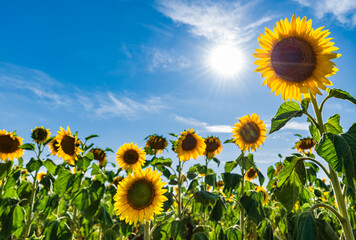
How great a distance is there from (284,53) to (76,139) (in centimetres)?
365

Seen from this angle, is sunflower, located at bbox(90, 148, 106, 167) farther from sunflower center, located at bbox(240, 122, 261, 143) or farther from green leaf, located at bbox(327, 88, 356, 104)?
green leaf, located at bbox(327, 88, 356, 104)

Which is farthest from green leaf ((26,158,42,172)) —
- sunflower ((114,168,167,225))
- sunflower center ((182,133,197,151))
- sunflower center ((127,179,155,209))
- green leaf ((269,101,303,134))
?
green leaf ((269,101,303,134))

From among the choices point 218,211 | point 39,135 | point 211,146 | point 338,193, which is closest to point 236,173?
point 218,211

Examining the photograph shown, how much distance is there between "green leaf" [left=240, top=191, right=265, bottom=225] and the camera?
11.7 ft

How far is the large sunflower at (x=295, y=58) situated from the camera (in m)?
2.13

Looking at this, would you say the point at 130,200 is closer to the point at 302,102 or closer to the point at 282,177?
the point at 282,177

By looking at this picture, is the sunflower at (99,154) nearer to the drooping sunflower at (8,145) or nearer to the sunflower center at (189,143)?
the drooping sunflower at (8,145)

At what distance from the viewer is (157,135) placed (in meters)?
5.52

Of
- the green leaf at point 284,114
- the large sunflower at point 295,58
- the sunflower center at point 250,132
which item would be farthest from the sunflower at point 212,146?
the green leaf at point 284,114

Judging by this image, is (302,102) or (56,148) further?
(56,148)

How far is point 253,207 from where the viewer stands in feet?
12.0

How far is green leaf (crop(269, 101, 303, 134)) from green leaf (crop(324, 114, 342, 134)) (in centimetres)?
25

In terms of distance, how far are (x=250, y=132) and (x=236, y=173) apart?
869 millimetres

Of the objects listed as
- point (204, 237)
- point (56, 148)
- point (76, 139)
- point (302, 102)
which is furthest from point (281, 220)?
point (56, 148)
